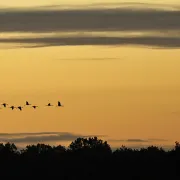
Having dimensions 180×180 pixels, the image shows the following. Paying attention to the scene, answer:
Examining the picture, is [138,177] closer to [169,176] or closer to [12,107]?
[169,176]

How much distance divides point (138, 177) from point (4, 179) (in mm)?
16490

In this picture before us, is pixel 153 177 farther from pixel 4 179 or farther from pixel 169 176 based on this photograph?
pixel 4 179

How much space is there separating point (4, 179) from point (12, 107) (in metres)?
33.1

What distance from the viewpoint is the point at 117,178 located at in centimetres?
19950

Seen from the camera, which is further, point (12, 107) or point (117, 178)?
point (117, 178)

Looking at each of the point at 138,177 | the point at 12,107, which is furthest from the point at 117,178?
the point at 12,107

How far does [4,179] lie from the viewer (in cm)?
19988

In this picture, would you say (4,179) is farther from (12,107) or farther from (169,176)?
(12,107)

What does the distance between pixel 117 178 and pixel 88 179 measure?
358 centimetres

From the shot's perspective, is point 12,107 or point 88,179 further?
point 88,179

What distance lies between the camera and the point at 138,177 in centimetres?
19812

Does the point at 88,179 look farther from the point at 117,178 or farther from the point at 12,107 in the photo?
the point at 12,107

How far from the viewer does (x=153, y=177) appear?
195875 millimetres

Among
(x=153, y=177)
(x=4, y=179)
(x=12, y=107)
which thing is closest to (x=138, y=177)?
(x=153, y=177)
